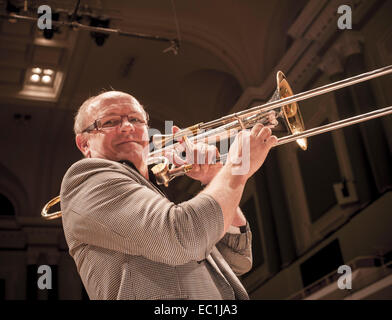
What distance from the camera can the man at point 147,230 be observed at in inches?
62.7

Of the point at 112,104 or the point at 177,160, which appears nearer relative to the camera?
the point at 112,104

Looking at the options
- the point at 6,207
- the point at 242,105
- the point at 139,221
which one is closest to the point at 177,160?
the point at 139,221

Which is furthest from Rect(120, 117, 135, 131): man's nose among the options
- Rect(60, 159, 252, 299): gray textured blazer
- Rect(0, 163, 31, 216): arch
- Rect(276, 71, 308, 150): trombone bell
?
Rect(0, 163, 31, 216): arch

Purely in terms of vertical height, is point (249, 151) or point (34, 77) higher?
point (34, 77)

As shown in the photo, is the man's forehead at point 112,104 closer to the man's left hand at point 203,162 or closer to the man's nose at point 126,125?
the man's nose at point 126,125

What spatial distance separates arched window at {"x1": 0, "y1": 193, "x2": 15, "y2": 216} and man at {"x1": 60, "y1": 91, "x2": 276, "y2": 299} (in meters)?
12.7

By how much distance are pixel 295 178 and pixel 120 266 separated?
792cm

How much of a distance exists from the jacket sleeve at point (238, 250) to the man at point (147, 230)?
0.20 m

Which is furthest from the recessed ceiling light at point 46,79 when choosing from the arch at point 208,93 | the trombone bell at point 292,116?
the trombone bell at point 292,116

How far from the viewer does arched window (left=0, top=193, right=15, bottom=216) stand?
45.1 feet

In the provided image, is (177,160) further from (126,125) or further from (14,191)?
(14,191)

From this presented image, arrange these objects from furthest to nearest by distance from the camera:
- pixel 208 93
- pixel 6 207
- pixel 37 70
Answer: pixel 6 207
pixel 208 93
pixel 37 70

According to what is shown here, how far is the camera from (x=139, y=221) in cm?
161

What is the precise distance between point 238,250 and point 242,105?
831cm
